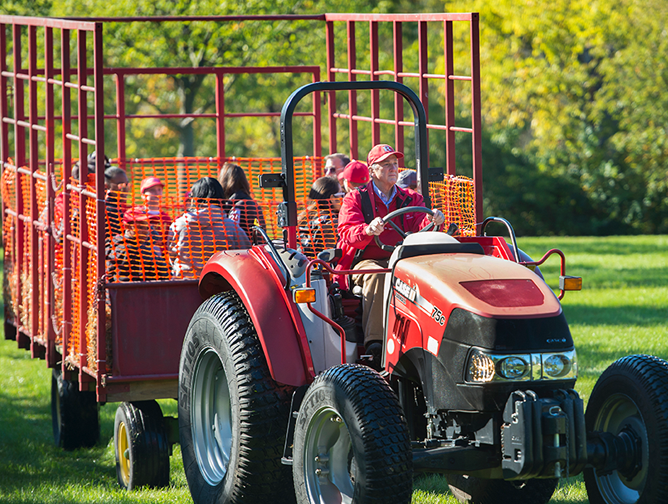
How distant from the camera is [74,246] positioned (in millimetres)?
5914

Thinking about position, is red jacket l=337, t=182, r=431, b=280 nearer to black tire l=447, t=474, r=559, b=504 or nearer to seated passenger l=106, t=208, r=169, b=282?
black tire l=447, t=474, r=559, b=504

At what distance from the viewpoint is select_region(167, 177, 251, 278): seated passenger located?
237 inches

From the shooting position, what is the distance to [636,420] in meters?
3.87

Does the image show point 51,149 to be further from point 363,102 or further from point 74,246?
point 363,102

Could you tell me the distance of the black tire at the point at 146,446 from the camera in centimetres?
572

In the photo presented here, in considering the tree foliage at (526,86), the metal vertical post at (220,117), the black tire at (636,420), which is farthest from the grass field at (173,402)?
the tree foliage at (526,86)

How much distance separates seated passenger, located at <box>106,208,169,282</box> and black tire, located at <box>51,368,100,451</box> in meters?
1.29

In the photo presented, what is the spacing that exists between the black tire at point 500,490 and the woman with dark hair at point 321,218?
1980mm

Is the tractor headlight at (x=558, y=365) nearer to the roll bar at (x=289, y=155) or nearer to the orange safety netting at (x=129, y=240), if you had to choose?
the roll bar at (x=289, y=155)

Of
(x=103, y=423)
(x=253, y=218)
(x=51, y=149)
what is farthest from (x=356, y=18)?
(x=103, y=423)

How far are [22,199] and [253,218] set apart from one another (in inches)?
70.1

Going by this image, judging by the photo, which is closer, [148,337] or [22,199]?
[148,337]

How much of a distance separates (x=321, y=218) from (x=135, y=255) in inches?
52.3

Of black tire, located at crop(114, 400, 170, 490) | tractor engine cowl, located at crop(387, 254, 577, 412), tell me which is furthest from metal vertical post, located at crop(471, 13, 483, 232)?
black tire, located at crop(114, 400, 170, 490)
